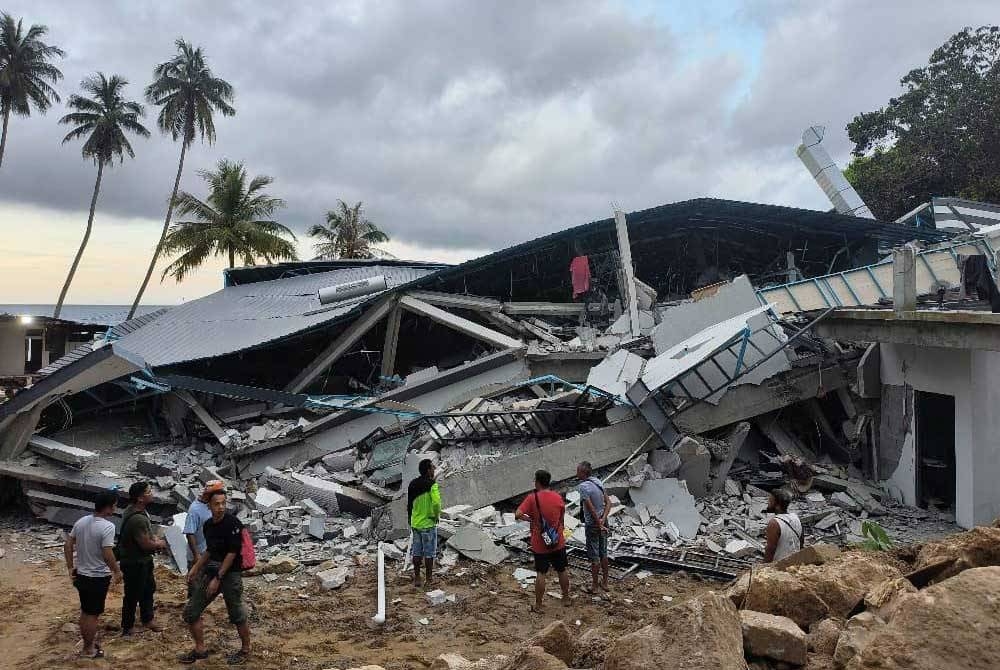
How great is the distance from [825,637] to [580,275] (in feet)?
38.0

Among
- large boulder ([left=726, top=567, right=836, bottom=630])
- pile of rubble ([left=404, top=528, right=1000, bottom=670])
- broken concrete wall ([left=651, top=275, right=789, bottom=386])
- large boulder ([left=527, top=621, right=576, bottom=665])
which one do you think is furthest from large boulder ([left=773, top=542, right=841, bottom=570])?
broken concrete wall ([left=651, top=275, right=789, bottom=386])

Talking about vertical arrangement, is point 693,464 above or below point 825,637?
above

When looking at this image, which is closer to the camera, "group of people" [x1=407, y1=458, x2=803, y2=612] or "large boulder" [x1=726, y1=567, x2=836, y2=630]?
"large boulder" [x1=726, y1=567, x2=836, y2=630]

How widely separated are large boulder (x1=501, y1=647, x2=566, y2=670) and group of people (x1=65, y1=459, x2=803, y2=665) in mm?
2556

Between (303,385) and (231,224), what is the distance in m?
19.8

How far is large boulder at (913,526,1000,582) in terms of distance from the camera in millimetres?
3809

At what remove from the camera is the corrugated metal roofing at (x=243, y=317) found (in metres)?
14.0

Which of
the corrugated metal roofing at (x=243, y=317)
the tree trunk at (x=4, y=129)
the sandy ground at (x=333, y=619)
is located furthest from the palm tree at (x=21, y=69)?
the sandy ground at (x=333, y=619)

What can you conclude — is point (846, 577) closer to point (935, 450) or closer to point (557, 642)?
point (557, 642)

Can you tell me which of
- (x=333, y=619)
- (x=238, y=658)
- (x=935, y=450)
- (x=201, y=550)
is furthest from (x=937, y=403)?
(x=201, y=550)

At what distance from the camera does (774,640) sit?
358 cm

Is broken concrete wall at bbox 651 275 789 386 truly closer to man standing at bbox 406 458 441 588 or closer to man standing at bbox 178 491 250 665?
man standing at bbox 406 458 441 588

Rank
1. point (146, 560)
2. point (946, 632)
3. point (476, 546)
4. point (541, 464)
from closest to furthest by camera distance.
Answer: point (946, 632)
point (146, 560)
point (476, 546)
point (541, 464)

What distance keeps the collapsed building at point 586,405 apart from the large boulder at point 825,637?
400 centimetres
